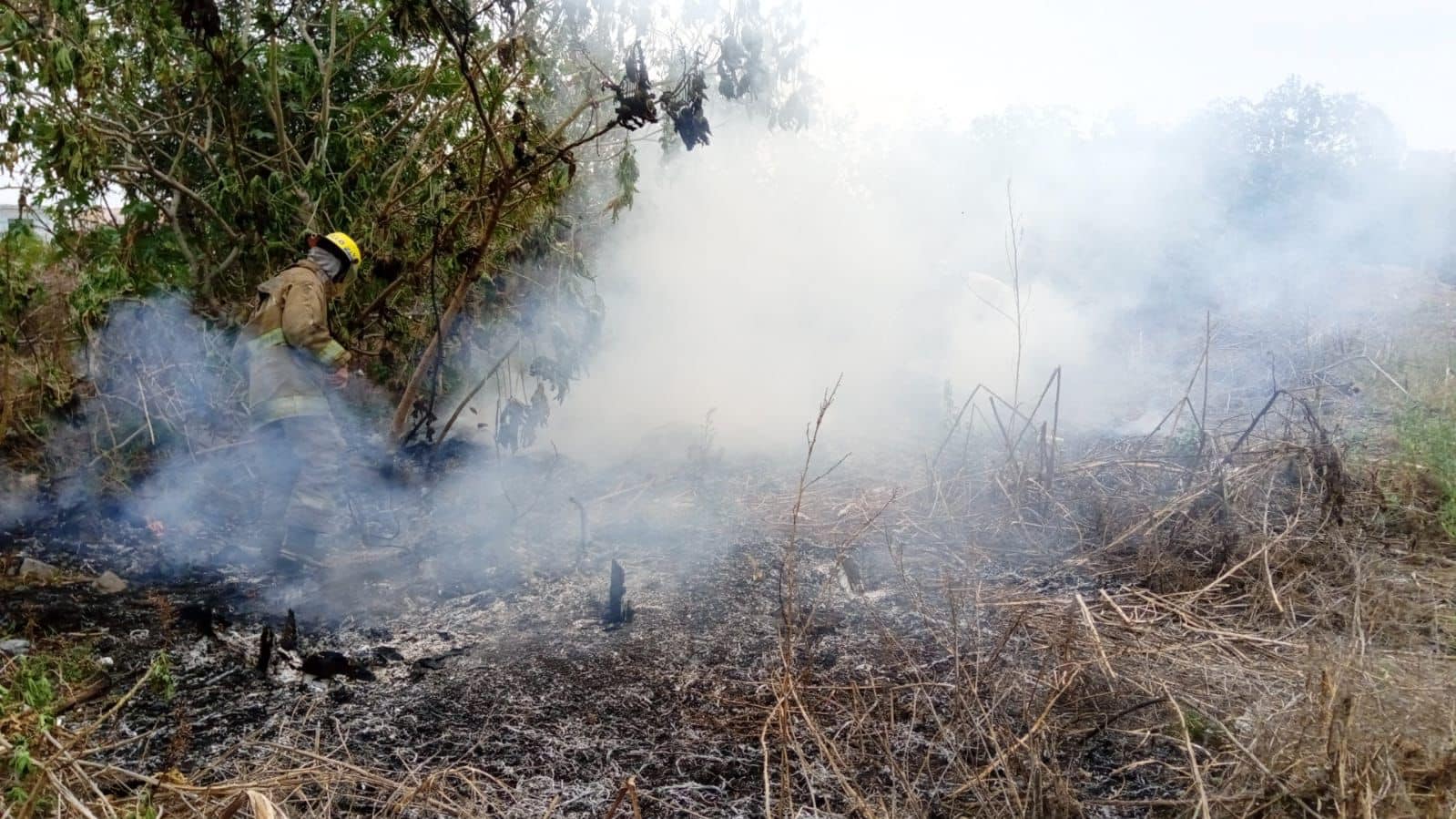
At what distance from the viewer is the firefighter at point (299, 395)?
468 centimetres

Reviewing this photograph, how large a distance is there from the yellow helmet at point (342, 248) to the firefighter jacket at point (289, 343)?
5.3 inches

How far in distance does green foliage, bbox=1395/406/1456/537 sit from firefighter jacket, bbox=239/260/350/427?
224 inches

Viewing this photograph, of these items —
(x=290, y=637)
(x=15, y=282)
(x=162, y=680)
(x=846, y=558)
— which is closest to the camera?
(x=162, y=680)

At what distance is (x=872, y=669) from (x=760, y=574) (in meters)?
1.14

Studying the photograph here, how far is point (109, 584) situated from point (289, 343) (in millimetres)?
1421

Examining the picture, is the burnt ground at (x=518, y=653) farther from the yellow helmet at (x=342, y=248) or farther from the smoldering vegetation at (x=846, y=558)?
the yellow helmet at (x=342, y=248)

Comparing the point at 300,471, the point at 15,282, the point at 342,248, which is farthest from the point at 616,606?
the point at 15,282

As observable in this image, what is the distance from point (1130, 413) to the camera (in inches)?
309

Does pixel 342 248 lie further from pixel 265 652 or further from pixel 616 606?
pixel 616 606

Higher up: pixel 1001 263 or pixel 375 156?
pixel 375 156

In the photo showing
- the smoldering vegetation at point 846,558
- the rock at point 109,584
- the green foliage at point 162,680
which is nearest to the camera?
the smoldering vegetation at point 846,558

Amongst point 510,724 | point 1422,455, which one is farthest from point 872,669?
point 1422,455

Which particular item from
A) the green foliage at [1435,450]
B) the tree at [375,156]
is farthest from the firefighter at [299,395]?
the green foliage at [1435,450]

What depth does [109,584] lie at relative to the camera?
13.5ft
